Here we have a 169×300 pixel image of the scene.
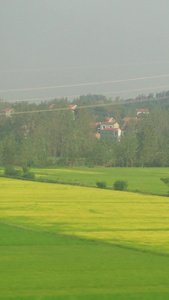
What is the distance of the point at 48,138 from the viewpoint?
75.9 metres

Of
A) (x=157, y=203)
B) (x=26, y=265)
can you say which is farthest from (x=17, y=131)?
(x=26, y=265)

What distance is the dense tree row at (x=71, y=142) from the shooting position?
206 ft

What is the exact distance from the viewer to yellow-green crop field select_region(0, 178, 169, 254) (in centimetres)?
1697

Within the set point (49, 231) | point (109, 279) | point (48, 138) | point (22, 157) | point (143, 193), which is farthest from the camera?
point (48, 138)

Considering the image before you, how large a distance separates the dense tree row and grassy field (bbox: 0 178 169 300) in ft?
116

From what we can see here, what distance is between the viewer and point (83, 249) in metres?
14.9

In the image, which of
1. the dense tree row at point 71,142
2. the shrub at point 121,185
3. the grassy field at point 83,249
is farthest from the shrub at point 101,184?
the dense tree row at point 71,142

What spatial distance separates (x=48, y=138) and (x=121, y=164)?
49.2ft

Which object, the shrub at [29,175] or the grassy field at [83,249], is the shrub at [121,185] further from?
the shrub at [29,175]

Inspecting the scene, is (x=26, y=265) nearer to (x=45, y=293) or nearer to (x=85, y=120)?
(x=45, y=293)

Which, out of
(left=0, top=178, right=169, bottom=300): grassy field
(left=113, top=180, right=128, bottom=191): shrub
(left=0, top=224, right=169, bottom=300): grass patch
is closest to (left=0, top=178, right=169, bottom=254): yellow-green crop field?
(left=0, top=178, right=169, bottom=300): grassy field

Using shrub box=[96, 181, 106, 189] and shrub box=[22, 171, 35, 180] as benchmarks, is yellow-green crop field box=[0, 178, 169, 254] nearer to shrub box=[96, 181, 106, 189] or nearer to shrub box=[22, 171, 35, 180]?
shrub box=[96, 181, 106, 189]

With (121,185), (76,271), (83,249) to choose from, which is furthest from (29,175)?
(76,271)

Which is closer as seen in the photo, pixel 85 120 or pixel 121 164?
pixel 121 164
